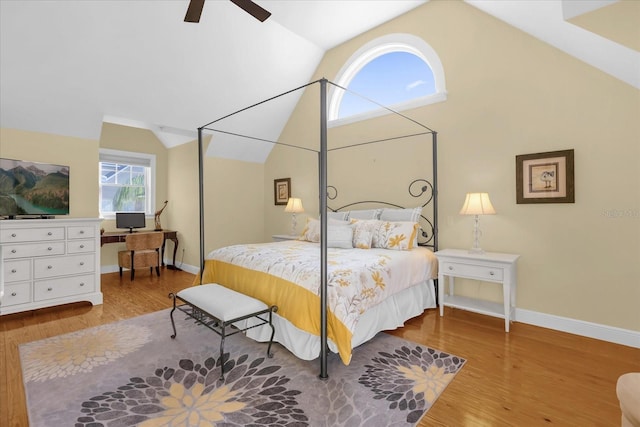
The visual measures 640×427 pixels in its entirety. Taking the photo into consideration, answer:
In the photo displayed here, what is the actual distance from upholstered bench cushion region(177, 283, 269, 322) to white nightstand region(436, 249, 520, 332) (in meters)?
1.85

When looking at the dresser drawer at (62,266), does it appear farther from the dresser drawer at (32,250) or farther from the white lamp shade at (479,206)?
the white lamp shade at (479,206)

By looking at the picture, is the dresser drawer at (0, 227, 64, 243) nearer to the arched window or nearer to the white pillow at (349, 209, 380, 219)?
the white pillow at (349, 209, 380, 219)

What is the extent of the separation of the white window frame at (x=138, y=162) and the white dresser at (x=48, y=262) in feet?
6.83

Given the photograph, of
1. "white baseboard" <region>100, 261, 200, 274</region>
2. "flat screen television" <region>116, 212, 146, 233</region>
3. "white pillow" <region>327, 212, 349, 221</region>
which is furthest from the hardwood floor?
"flat screen television" <region>116, 212, 146, 233</region>

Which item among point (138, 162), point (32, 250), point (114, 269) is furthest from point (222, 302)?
point (138, 162)

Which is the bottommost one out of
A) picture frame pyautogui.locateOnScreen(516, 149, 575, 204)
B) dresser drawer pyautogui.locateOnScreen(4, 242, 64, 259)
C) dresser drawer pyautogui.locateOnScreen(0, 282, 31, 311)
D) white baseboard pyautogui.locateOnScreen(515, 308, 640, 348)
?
white baseboard pyautogui.locateOnScreen(515, 308, 640, 348)

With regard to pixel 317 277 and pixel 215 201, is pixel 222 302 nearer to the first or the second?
pixel 317 277

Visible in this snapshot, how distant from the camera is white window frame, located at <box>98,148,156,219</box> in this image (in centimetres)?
536

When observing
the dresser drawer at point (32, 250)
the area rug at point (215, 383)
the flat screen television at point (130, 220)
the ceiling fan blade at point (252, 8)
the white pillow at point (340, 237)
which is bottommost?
the area rug at point (215, 383)

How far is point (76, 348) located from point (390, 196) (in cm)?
353

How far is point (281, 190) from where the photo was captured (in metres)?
5.52

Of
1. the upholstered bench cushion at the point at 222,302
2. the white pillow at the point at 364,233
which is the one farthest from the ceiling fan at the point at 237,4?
the white pillow at the point at 364,233

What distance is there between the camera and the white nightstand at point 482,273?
2774 mm

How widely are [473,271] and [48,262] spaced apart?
443 cm
